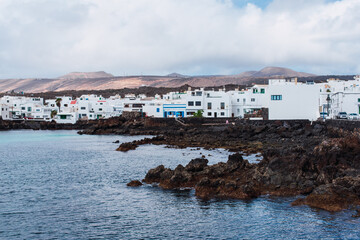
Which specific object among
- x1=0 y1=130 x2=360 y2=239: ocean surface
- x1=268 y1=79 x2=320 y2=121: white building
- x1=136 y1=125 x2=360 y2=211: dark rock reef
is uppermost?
x1=268 y1=79 x2=320 y2=121: white building

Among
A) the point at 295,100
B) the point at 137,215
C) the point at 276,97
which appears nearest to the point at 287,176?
the point at 137,215

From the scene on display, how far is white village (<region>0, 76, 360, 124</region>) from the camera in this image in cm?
5397

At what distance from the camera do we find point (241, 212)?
1959 centimetres

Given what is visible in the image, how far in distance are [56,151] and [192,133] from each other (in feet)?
65.7

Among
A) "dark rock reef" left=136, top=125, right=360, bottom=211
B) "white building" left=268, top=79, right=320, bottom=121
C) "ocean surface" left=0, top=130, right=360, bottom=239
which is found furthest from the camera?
"white building" left=268, top=79, right=320, bottom=121

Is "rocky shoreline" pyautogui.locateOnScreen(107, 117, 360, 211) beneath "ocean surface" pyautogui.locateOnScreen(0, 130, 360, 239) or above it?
above

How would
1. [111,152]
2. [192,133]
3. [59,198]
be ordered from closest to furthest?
1. [59,198]
2. [111,152]
3. [192,133]

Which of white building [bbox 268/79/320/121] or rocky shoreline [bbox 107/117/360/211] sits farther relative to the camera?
white building [bbox 268/79/320/121]

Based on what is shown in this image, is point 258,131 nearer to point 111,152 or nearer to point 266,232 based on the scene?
point 111,152

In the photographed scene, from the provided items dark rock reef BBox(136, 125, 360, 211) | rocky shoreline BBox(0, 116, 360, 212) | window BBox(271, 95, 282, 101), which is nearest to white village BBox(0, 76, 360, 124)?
window BBox(271, 95, 282, 101)

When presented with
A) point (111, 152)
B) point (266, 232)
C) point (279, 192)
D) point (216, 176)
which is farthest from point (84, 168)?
point (266, 232)

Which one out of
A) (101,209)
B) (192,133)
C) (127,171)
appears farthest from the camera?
(192,133)

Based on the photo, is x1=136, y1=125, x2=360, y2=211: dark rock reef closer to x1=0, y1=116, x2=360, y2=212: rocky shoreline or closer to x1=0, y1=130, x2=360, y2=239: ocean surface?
x1=0, y1=116, x2=360, y2=212: rocky shoreline

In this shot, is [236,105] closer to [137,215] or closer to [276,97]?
[276,97]
